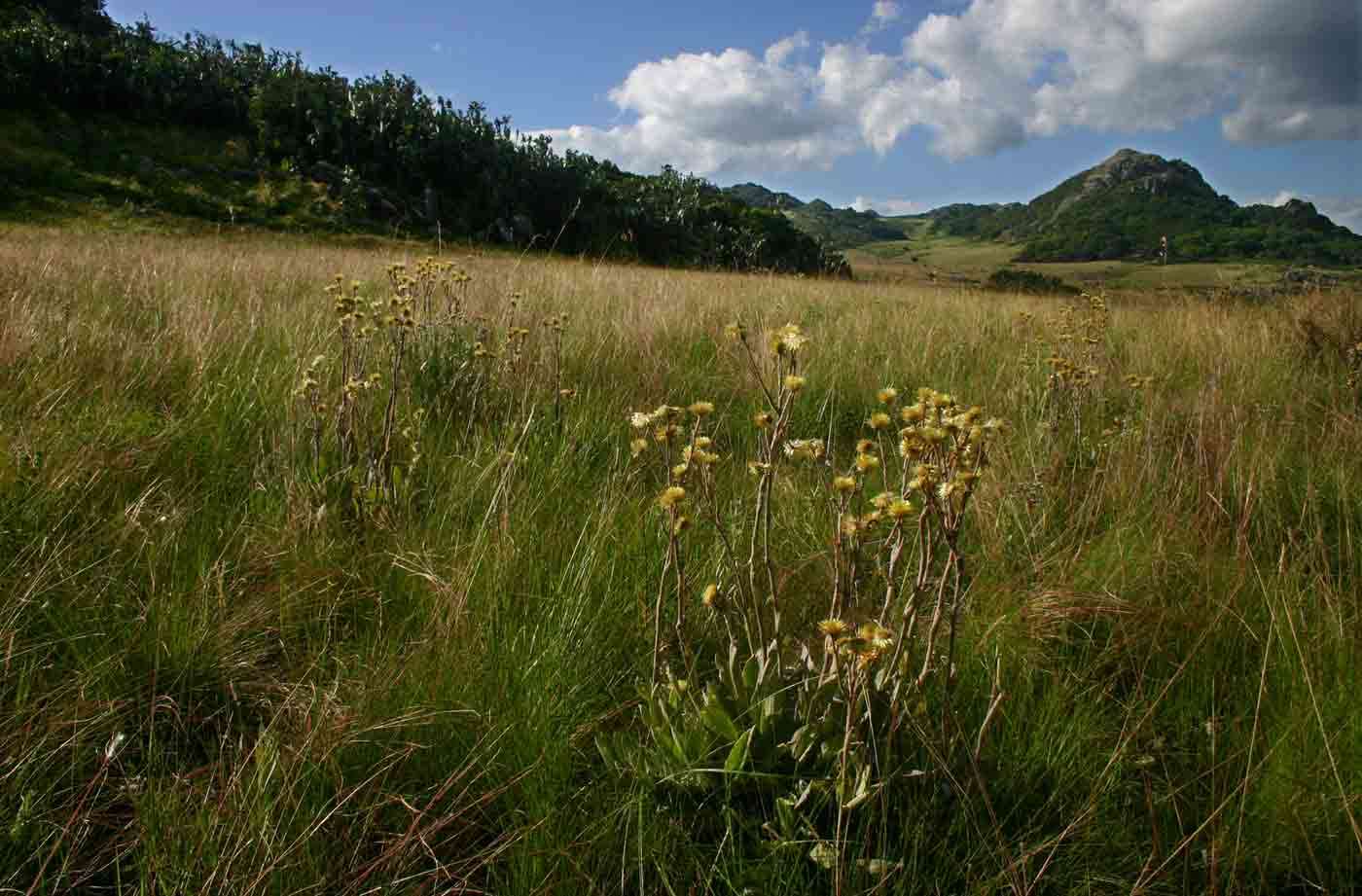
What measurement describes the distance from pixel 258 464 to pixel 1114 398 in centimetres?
394

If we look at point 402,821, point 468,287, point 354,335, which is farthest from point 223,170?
point 402,821

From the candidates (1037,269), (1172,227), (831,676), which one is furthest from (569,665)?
(1172,227)

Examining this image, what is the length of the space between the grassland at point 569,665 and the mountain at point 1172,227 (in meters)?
5.03

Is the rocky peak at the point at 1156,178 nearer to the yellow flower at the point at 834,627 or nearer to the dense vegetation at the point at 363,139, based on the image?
the dense vegetation at the point at 363,139

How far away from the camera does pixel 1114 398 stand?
12.7ft

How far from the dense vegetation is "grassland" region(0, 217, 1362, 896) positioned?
25.3 metres

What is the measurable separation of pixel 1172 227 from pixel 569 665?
122m

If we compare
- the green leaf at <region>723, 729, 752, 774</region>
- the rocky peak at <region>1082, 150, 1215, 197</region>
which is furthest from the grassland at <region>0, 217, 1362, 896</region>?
the rocky peak at <region>1082, 150, 1215, 197</region>

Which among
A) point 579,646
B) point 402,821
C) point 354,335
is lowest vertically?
point 402,821

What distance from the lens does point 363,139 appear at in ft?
102

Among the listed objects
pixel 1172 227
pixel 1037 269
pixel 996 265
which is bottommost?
pixel 1037 269

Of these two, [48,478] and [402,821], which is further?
[48,478]

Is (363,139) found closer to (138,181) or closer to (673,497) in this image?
(138,181)

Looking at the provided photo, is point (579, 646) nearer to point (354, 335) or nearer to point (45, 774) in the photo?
point (45, 774)
